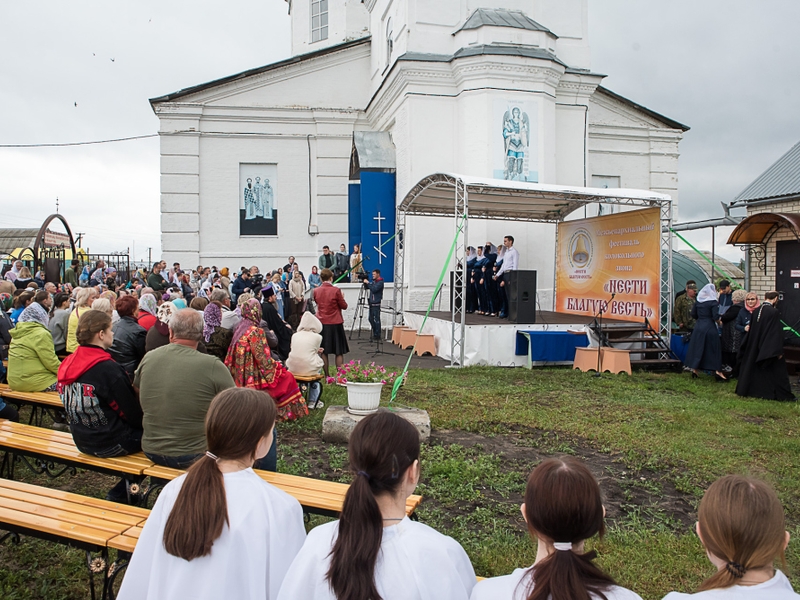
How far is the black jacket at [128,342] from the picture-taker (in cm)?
620

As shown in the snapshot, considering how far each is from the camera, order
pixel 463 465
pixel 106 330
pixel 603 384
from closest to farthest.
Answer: pixel 106 330, pixel 463 465, pixel 603 384

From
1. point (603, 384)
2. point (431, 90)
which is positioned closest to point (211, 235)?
point (431, 90)

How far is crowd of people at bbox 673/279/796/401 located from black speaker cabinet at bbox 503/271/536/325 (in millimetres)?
3020

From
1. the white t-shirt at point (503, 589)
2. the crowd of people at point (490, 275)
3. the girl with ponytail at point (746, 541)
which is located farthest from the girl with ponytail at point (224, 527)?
the crowd of people at point (490, 275)

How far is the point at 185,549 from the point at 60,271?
19.4m

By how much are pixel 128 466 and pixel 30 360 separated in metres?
3.16

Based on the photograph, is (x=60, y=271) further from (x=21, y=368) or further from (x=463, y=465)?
(x=463, y=465)

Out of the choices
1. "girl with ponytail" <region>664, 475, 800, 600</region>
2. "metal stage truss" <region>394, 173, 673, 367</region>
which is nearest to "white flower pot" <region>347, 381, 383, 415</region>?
"girl with ponytail" <region>664, 475, 800, 600</region>

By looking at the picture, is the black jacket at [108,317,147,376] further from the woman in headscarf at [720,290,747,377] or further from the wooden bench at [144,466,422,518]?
the woman in headscarf at [720,290,747,377]

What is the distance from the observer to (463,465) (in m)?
5.90

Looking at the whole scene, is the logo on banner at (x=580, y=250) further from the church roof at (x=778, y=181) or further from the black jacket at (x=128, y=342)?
the black jacket at (x=128, y=342)

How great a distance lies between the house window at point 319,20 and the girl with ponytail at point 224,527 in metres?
26.6

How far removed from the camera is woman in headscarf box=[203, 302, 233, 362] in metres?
7.01

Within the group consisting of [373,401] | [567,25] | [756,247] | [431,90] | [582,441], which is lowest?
[582,441]
